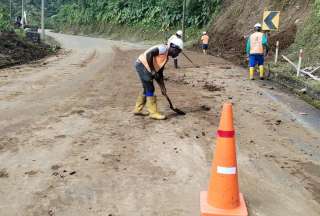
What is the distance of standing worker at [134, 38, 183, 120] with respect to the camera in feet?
26.8

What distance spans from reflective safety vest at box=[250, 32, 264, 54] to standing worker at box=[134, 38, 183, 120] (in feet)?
21.9

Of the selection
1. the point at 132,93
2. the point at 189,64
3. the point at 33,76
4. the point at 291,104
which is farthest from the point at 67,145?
the point at 189,64

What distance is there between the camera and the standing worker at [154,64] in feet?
26.8

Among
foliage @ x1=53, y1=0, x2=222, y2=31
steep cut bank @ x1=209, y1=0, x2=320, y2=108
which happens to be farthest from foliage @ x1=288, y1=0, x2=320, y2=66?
foliage @ x1=53, y1=0, x2=222, y2=31

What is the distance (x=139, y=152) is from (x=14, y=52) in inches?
659

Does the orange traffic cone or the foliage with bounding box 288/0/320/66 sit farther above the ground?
the foliage with bounding box 288/0/320/66

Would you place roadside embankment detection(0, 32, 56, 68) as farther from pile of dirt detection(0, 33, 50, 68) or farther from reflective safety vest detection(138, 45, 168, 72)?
reflective safety vest detection(138, 45, 168, 72)

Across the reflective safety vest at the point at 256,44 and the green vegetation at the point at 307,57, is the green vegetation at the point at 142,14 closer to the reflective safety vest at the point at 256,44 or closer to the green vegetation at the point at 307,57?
the green vegetation at the point at 307,57

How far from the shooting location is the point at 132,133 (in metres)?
7.55

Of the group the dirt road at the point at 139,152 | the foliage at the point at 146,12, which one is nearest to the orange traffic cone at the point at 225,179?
the dirt road at the point at 139,152

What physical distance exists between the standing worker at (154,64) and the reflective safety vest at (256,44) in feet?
21.9

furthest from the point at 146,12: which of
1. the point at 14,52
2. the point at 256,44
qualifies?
the point at 256,44

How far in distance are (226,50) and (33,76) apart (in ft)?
47.5

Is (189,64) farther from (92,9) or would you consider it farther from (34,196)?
(92,9)
